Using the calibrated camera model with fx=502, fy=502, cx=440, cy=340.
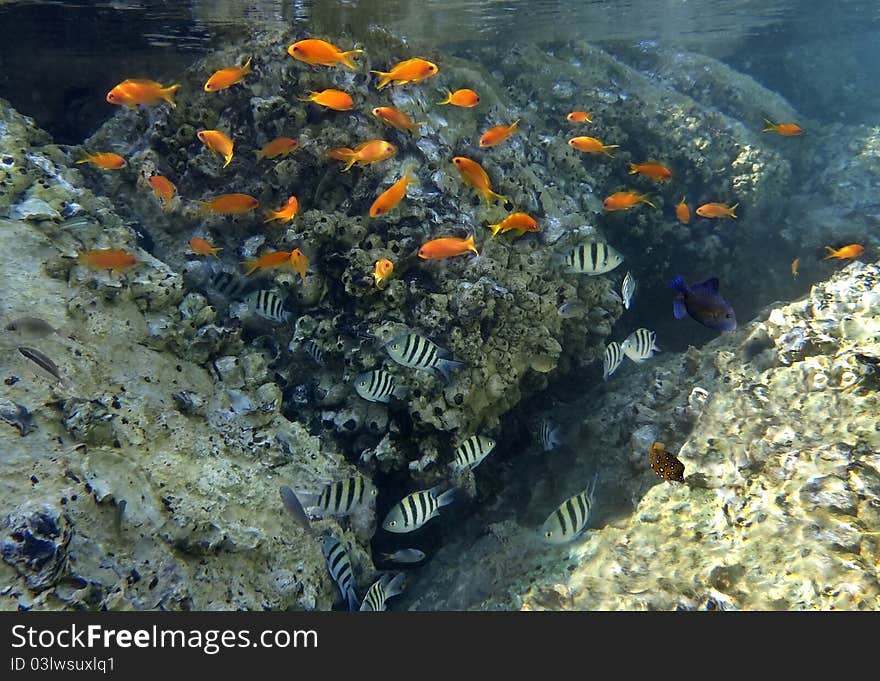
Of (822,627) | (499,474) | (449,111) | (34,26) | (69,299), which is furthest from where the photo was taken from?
(34,26)

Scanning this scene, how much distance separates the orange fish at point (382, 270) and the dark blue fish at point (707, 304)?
8.24 feet

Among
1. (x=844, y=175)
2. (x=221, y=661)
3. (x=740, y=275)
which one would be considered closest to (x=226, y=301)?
(x=221, y=661)

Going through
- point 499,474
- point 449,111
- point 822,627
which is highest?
point 449,111

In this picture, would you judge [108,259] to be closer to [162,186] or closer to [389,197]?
[162,186]

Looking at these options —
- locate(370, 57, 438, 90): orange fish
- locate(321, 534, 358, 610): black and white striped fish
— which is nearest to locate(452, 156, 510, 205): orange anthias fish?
locate(370, 57, 438, 90): orange fish

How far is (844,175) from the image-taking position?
11648 millimetres

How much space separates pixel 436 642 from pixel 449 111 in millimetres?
6325

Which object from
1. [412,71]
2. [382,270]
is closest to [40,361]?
[382,270]

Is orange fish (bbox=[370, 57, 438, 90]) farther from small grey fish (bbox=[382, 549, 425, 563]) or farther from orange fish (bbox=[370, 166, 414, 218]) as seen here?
small grey fish (bbox=[382, 549, 425, 563])

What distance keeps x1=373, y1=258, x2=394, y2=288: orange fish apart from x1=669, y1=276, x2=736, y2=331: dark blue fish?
98.9 inches

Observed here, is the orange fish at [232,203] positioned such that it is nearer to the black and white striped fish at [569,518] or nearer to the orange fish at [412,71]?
the orange fish at [412,71]

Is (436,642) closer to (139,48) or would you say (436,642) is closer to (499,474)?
(499,474)

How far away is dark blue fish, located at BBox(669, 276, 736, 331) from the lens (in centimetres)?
362

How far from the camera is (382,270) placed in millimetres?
4820
